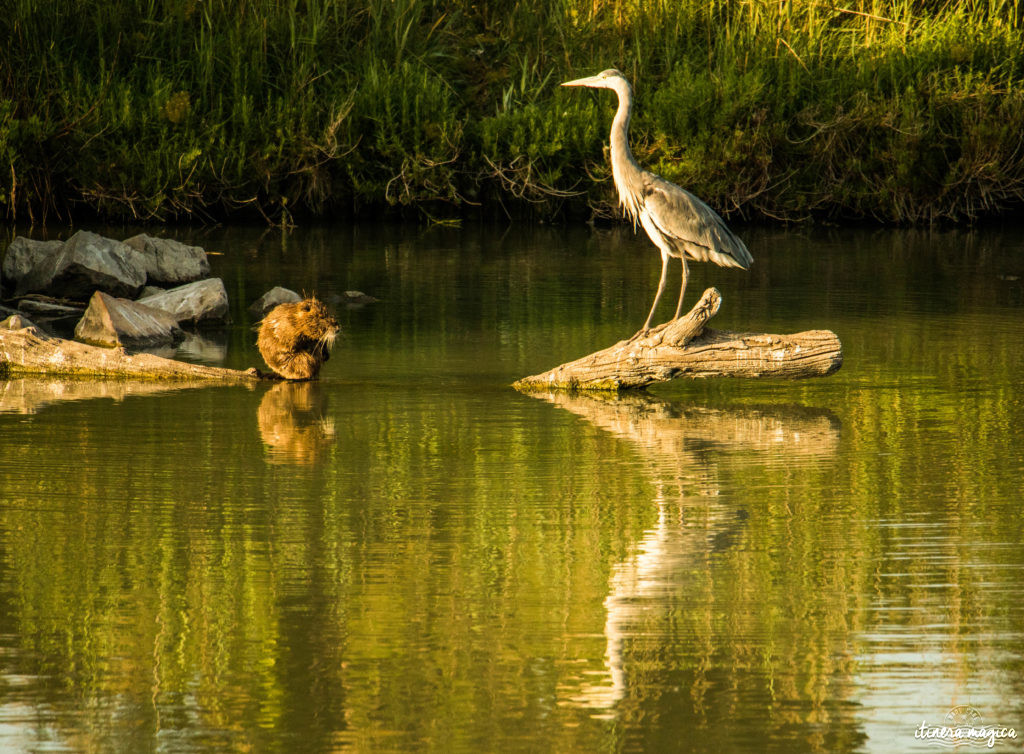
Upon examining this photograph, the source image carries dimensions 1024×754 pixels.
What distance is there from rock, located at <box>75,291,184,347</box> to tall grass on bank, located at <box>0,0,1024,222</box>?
6.64 metres

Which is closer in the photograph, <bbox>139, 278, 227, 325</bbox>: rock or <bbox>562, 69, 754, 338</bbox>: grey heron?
<bbox>562, 69, 754, 338</bbox>: grey heron

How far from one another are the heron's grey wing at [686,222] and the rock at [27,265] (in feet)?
15.4

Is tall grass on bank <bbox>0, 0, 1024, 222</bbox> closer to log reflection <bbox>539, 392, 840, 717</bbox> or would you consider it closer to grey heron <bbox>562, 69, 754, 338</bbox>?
grey heron <bbox>562, 69, 754, 338</bbox>

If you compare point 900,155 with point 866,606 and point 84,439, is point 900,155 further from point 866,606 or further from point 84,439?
point 866,606

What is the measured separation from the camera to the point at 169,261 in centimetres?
1180

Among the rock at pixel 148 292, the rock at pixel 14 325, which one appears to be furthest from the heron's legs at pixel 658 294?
the rock at pixel 148 292

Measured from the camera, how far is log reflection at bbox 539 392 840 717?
404cm

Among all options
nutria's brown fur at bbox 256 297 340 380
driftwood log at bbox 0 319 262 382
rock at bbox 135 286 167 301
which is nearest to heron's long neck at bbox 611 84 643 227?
nutria's brown fur at bbox 256 297 340 380

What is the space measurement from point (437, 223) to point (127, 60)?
4069 mm

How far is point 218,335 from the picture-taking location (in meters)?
9.80

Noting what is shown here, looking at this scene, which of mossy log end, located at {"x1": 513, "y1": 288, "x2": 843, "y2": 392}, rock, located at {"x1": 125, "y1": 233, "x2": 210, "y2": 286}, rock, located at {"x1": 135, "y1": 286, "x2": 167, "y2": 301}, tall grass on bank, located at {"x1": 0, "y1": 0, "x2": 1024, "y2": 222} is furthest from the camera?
tall grass on bank, located at {"x1": 0, "y1": 0, "x2": 1024, "y2": 222}

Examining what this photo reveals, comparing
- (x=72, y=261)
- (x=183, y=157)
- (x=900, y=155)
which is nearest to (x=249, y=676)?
(x=72, y=261)

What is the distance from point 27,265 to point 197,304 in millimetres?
1762

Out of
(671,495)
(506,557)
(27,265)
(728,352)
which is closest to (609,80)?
(728,352)
